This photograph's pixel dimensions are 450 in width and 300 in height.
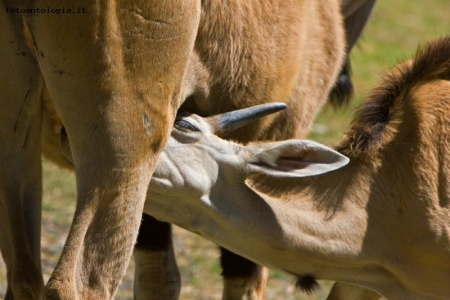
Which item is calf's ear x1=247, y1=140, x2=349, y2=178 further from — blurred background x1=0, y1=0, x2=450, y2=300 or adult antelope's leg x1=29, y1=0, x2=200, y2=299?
blurred background x1=0, y1=0, x2=450, y2=300

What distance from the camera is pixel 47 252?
6.46 m

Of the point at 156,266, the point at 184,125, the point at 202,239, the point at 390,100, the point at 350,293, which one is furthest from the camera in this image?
the point at 202,239

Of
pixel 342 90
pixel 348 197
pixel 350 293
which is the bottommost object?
pixel 350 293

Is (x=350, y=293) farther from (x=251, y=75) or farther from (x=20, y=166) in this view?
(x=20, y=166)

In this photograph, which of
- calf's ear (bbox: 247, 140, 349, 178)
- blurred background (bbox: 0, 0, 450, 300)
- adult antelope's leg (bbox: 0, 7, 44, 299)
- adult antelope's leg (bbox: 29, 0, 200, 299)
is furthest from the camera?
blurred background (bbox: 0, 0, 450, 300)

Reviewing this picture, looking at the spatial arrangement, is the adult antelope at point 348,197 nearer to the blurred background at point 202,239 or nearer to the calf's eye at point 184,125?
the calf's eye at point 184,125

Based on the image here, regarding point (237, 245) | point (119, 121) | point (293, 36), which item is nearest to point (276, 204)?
point (237, 245)

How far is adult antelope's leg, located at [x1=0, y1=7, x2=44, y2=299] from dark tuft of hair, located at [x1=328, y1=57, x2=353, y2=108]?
289cm

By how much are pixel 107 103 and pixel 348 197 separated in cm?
148

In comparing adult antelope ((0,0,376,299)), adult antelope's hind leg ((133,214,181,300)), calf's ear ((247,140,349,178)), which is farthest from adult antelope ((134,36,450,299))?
adult antelope's hind leg ((133,214,181,300))

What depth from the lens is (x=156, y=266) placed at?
5133 millimetres

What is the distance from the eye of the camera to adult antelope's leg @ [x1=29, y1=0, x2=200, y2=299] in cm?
323

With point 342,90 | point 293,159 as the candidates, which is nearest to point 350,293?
point 293,159

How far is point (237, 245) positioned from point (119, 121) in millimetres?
1034
